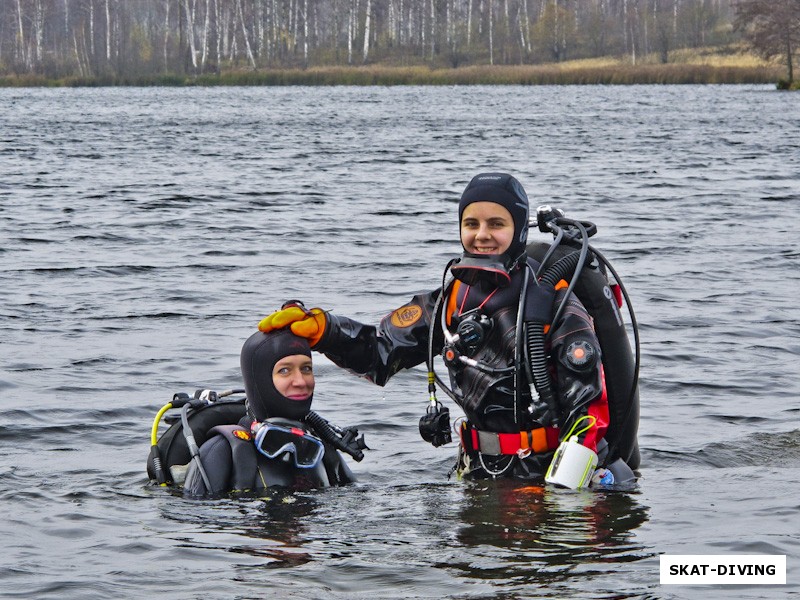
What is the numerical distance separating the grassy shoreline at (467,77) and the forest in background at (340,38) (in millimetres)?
6483

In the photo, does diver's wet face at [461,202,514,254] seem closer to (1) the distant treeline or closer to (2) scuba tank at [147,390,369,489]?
(2) scuba tank at [147,390,369,489]

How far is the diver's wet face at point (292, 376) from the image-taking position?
249 inches

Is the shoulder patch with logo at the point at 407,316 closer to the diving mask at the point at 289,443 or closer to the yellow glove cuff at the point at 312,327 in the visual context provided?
the yellow glove cuff at the point at 312,327

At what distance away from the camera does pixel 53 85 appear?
8531 centimetres

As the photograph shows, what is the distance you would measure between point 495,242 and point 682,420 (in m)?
3.79

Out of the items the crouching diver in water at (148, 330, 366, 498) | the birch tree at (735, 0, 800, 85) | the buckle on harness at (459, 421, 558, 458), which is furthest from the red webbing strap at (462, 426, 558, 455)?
the birch tree at (735, 0, 800, 85)

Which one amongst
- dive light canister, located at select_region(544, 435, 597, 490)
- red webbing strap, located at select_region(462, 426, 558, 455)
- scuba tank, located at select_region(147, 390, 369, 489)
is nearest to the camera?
dive light canister, located at select_region(544, 435, 597, 490)

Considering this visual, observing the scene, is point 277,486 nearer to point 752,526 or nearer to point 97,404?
point 752,526

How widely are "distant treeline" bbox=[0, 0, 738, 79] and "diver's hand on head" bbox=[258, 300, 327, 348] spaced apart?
8818 centimetres

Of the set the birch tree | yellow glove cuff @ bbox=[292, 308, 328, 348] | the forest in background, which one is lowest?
yellow glove cuff @ bbox=[292, 308, 328, 348]

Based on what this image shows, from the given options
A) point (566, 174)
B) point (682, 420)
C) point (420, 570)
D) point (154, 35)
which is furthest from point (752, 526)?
point (154, 35)

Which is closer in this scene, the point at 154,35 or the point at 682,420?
the point at 682,420

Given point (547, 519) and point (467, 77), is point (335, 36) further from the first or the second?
point (547, 519)

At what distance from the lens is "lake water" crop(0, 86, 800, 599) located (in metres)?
5.64
